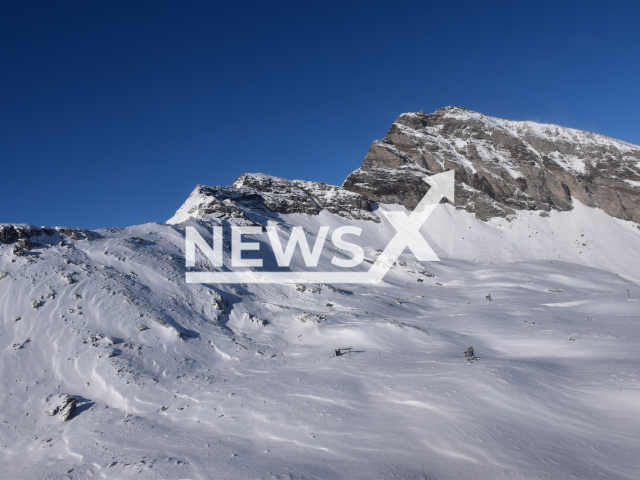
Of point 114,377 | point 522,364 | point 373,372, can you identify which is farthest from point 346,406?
point 114,377

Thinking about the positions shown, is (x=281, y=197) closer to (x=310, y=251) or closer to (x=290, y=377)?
(x=310, y=251)

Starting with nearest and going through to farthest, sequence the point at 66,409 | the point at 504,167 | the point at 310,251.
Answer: the point at 66,409 → the point at 310,251 → the point at 504,167

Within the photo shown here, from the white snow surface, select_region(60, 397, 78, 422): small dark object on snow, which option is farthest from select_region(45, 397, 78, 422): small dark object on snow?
the white snow surface

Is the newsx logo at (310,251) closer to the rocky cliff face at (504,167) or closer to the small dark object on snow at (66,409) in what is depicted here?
the rocky cliff face at (504,167)

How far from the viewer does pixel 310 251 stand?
51.2 meters

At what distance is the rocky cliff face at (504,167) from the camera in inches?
3236

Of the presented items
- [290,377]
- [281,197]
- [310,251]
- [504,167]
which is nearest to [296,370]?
[290,377]

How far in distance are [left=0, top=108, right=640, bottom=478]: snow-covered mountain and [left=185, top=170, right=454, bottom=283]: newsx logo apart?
5.09 feet

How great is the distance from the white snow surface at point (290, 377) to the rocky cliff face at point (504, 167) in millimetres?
55452

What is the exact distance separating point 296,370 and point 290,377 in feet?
3.57

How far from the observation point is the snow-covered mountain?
10.4 metres

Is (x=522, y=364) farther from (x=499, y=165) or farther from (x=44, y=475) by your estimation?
(x=499, y=165)

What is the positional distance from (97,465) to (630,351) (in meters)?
23.5

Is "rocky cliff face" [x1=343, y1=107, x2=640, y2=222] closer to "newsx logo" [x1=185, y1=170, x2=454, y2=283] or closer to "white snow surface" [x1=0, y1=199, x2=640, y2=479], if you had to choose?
"newsx logo" [x1=185, y1=170, x2=454, y2=283]
